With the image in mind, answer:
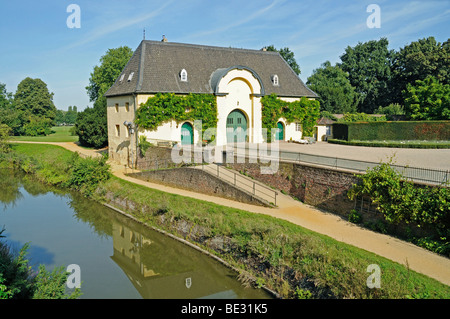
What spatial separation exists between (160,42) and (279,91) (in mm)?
11054

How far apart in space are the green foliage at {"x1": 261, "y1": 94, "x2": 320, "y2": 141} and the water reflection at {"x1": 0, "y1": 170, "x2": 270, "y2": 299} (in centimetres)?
1564

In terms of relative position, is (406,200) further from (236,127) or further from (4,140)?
(4,140)

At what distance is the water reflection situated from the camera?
12938mm

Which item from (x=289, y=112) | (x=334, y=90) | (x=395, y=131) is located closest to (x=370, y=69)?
(x=334, y=90)

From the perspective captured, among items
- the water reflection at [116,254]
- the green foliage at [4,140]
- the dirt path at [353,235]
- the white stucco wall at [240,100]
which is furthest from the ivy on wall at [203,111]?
the green foliage at [4,140]

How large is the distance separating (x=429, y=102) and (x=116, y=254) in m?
36.1

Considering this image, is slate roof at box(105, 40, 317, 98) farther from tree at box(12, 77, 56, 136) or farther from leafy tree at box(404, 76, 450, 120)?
tree at box(12, 77, 56, 136)

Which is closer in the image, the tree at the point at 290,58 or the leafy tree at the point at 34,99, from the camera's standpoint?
the tree at the point at 290,58

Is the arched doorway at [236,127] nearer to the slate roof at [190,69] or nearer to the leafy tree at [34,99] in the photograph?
the slate roof at [190,69]

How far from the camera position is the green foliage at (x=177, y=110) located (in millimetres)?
27297

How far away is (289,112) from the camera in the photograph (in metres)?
32.6

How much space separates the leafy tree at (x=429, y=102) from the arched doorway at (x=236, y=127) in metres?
20.1

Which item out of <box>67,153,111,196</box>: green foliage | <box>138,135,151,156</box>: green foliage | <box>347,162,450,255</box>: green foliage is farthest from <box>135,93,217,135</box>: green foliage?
<box>347,162,450,255</box>: green foliage
